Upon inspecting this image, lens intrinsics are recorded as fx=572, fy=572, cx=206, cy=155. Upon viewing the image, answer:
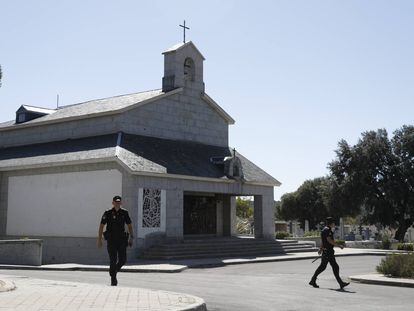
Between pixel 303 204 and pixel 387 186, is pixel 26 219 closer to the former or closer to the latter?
pixel 387 186

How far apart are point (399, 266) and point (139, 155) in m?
14.0

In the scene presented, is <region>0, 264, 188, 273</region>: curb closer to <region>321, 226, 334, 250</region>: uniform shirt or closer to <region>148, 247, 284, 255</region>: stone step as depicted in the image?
<region>148, 247, 284, 255</region>: stone step

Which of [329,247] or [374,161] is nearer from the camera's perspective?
[329,247]

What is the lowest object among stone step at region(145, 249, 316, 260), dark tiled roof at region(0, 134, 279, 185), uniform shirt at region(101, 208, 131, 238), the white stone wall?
stone step at region(145, 249, 316, 260)

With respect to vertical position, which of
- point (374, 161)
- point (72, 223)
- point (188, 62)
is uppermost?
point (188, 62)

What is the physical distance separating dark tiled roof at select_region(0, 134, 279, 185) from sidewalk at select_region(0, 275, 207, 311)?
1371cm

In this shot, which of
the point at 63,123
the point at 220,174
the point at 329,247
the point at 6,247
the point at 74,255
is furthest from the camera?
the point at 63,123

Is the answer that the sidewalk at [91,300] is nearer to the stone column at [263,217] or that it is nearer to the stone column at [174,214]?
the stone column at [174,214]

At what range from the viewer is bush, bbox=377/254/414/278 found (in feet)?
51.6

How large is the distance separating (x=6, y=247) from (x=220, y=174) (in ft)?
36.4

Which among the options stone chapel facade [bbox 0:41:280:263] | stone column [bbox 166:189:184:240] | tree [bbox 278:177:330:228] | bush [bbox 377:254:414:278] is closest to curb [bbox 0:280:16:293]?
bush [bbox 377:254:414:278]

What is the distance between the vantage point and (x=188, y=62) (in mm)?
33312

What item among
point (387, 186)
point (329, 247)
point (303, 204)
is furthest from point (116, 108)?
point (303, 204)

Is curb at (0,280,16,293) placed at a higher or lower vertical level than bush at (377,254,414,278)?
lower
